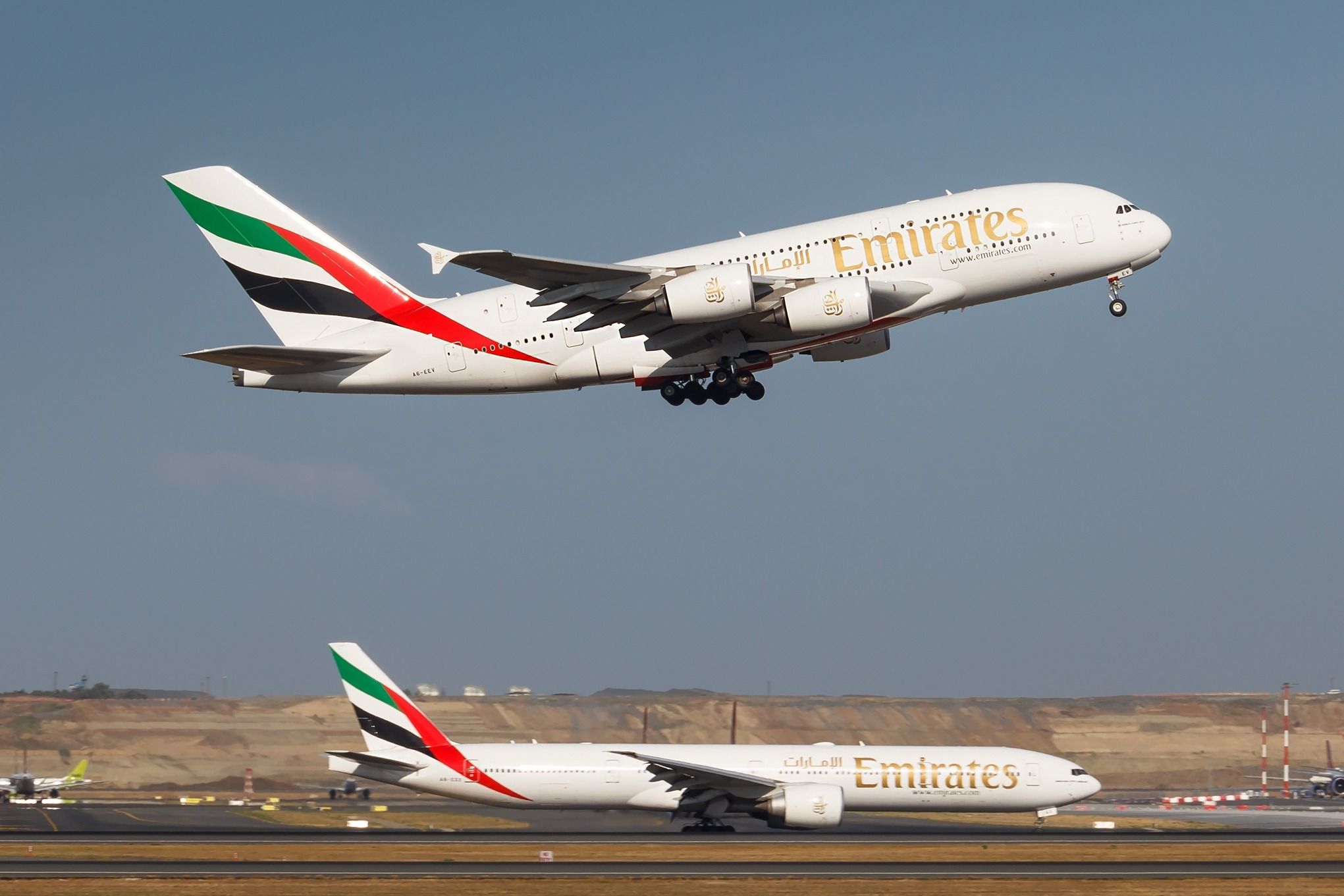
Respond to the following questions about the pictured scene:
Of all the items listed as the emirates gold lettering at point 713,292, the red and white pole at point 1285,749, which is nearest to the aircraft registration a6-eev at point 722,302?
the emirates gold lettering at point 713,292

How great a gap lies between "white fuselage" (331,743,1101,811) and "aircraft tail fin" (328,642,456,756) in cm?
138

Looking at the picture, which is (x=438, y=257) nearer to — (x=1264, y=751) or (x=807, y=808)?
(x=807, y=808)

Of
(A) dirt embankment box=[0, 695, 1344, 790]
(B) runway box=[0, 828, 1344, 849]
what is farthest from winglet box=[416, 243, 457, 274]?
(A) dirt embankment box=[0, 695, 1344, 790]

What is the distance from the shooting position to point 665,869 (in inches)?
1364

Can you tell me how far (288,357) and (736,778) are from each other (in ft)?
57.9

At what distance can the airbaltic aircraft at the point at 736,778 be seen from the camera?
44125 mm

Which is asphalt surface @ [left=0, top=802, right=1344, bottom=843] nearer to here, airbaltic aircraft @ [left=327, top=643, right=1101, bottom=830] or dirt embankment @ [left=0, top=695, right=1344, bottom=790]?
airbaltic aircraft @ [left=327, top=643, right=1101, bottom=830]

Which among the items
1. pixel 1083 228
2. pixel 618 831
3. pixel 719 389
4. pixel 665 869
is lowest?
pixel 618 831

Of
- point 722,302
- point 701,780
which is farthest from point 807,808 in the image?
point 722,302

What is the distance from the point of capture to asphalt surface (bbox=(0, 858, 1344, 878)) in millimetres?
33688

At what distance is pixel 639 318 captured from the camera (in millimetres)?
40438

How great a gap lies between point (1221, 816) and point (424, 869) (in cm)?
3274

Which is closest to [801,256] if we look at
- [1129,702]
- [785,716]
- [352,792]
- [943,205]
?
[943,205]

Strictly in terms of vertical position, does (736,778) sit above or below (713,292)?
below
